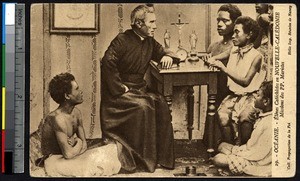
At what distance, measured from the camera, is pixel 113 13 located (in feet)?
4.88

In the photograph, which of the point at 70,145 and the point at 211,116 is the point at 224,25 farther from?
the point at 70,145

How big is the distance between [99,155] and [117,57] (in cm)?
27

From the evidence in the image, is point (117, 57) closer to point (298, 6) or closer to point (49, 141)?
point (49, 141)

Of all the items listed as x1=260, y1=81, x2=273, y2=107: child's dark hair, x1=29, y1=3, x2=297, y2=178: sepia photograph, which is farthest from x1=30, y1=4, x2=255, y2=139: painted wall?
x1=260, y1=81, x2=273, y2=107: child's dark hair

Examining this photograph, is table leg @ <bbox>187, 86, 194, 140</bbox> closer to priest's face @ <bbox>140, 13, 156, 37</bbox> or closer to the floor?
the floor

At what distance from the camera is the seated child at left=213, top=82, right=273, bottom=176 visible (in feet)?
4.90

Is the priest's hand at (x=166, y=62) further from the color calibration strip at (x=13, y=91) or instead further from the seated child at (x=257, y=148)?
the color calibration strip at (x=13, y=91)

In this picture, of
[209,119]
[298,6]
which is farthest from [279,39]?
[209,119]

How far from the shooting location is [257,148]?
1.50 meters

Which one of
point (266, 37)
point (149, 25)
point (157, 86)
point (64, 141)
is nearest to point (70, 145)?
point (64, 141)

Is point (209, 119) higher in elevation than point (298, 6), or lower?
lower

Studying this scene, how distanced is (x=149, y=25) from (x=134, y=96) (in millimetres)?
197

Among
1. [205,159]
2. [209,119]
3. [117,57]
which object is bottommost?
[205,159]

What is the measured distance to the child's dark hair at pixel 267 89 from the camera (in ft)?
4.90
